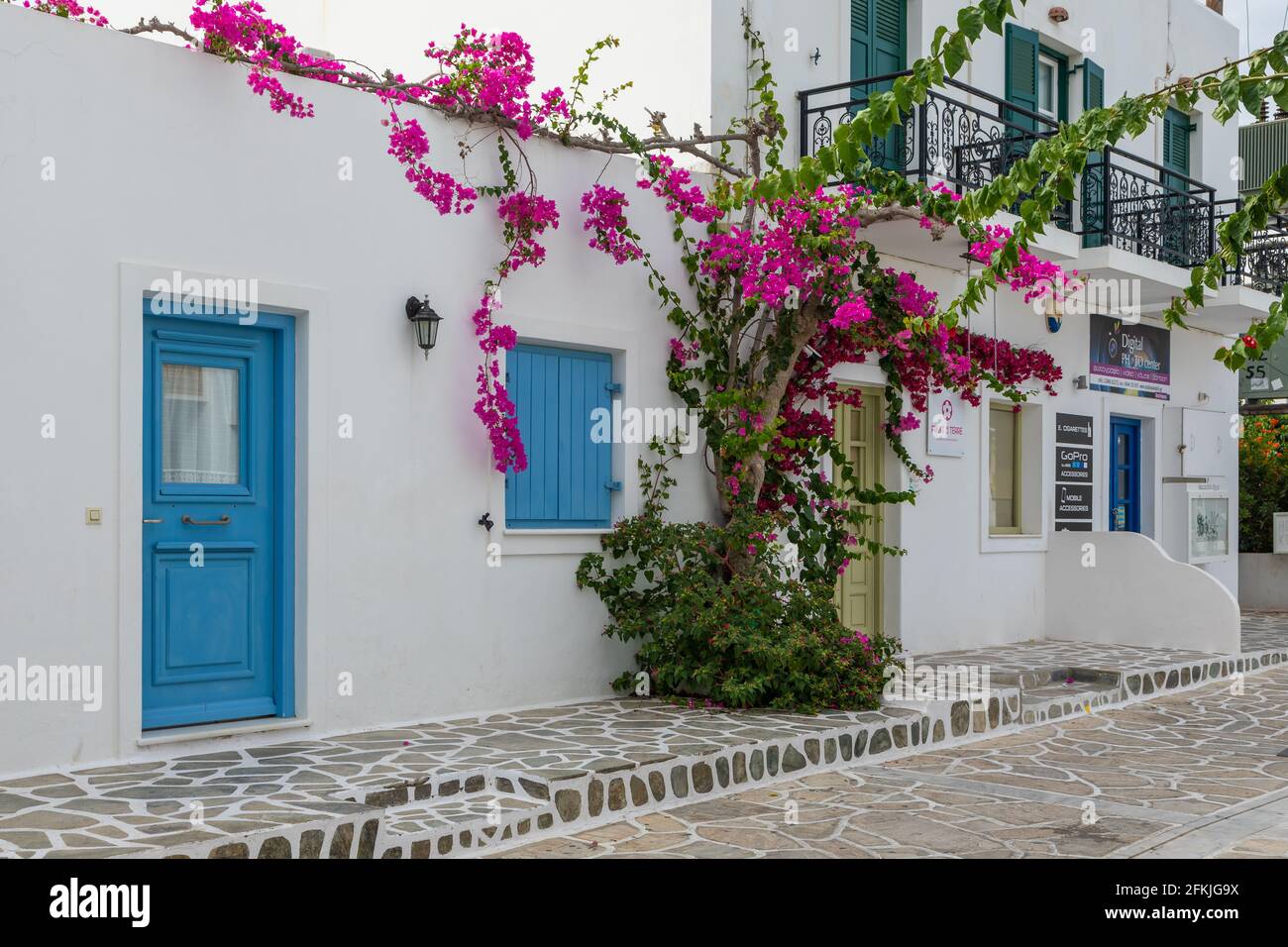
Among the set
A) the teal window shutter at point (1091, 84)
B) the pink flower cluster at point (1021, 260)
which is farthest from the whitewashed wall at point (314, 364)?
the teal window shutter at point (1091, 84)

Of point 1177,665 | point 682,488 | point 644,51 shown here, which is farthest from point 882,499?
point 644,51

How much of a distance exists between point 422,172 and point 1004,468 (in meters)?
7.63

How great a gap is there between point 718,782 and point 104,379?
392 centimetres

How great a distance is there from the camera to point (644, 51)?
36.2 feet

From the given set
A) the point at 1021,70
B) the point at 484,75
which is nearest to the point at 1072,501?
the point at 1021,70

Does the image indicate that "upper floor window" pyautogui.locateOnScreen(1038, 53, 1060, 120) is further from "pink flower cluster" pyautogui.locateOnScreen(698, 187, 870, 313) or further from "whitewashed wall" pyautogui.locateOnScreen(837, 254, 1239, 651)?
"pink flower cluster" pyautogui.locateOnScreen(698, 187, 870, 313)

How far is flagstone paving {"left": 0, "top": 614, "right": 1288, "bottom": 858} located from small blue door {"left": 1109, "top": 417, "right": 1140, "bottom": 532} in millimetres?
4743

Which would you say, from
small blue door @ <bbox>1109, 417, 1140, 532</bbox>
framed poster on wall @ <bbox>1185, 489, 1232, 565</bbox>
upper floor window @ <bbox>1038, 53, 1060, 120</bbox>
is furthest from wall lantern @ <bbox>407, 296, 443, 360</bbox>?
framed poster on wall @ <bbox>1185, 489, 1232, 565</bbox>

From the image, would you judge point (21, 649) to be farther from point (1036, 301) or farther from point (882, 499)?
point (1036, 301)

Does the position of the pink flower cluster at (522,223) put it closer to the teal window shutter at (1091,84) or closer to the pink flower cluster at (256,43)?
the pink flower cluster at (256,43)

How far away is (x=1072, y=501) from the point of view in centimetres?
1459

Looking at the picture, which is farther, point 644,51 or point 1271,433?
point 1271,433

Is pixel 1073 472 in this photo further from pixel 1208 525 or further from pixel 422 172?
pixel 422 172
